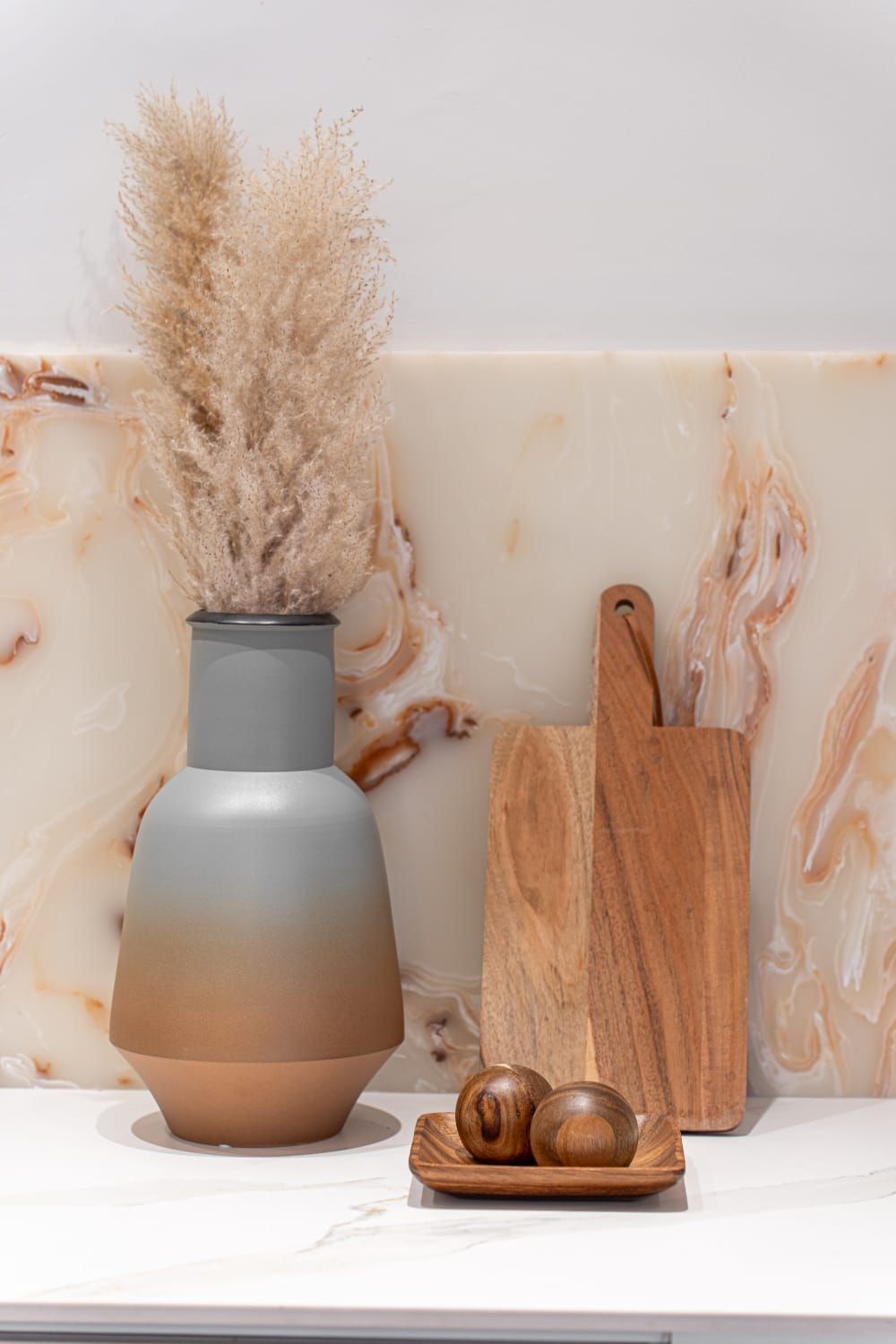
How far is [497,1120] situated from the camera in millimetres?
974

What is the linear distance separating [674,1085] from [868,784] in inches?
12.4

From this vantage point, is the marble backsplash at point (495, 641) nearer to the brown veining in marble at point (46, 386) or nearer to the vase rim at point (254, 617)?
the brown veining in marble at point (46, 386)

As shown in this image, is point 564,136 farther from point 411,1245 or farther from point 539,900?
point 411,1245

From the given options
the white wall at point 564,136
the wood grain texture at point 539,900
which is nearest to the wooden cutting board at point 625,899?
the wood grain texture at point 539,900

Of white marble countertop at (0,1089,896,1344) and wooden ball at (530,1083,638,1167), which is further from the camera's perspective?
wooden ball at (530,1083,638,1167)

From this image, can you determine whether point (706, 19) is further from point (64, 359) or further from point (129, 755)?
point (129, 755)

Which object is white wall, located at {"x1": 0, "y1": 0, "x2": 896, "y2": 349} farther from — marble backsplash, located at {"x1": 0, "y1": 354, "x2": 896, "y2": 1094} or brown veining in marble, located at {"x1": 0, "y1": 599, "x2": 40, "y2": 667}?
brown veining in marble, located at {"x1": 0, "y1": 599, "x2": 40, "y2": 667}

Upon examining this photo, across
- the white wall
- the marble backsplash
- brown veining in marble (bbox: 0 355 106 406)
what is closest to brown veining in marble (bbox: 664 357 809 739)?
the marble backsplash

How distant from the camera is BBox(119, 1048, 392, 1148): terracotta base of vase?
3.43 ft

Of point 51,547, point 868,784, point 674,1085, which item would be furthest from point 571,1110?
point 51,547

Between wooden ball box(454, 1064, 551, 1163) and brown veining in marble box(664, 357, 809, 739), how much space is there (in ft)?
1.31

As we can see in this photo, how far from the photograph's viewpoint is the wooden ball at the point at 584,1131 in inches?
37.5

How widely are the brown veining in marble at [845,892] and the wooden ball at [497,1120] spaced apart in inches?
13.3

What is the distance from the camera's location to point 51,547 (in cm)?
127
